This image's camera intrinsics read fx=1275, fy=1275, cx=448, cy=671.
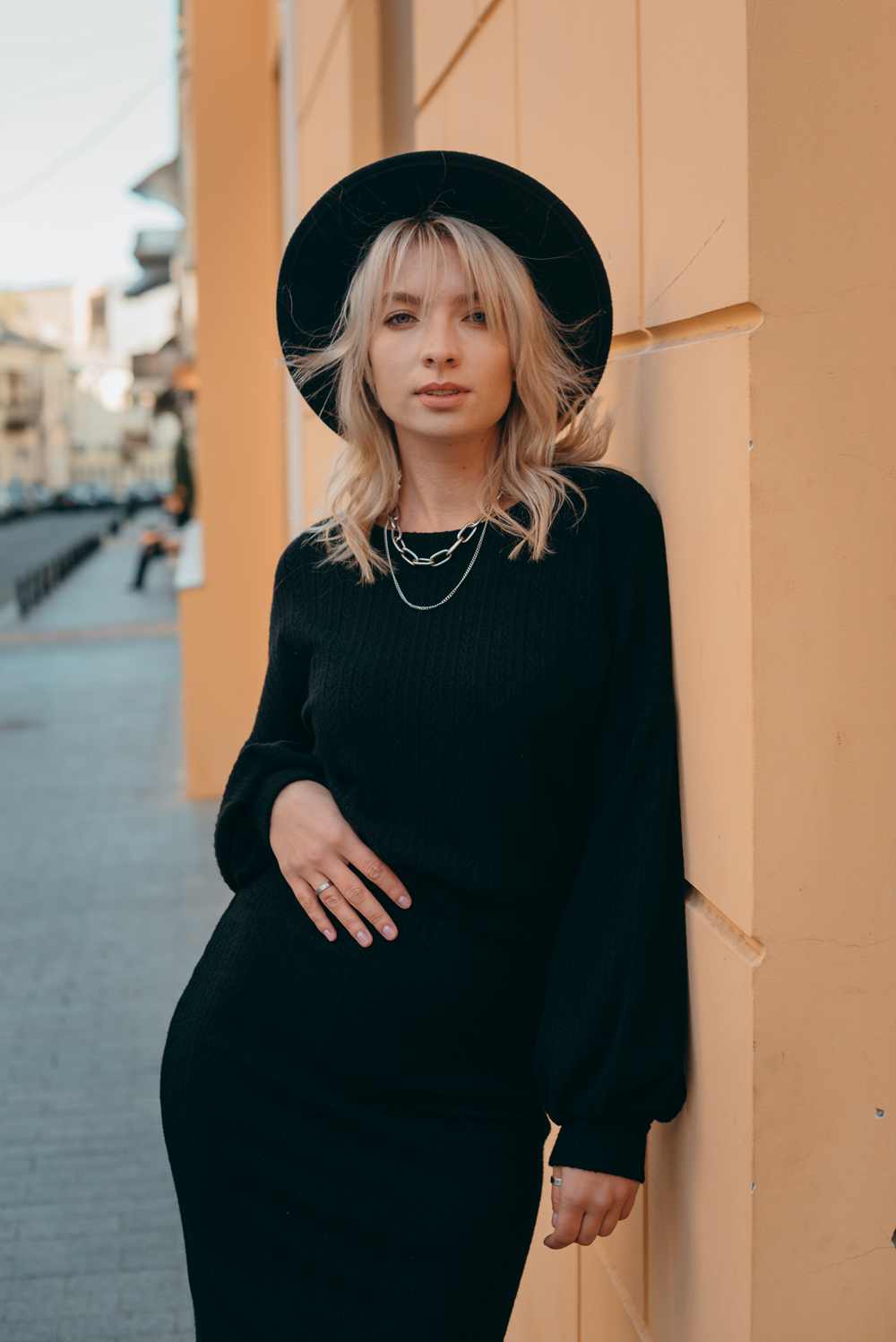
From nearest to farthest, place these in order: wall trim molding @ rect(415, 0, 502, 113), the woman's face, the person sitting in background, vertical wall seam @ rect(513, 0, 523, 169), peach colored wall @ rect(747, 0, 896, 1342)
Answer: peach colored wall @ rect(747, 0, 896, 1342), the woman's face, vertical wall seam @ rect(513, 0, 523, 169), wall trim molding @ rect(415, 0, 502, 113), the person sitting in background

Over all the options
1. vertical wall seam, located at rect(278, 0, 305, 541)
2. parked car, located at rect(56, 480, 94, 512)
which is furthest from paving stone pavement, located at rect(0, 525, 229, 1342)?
parked car, located at rect(56, 480, 94, 512)

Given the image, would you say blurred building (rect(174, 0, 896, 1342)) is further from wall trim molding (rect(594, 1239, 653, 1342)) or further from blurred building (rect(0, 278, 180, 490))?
blurred building (rect(0, 278, 180, 490))

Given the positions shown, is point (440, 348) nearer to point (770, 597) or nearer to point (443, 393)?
point (443, 393)

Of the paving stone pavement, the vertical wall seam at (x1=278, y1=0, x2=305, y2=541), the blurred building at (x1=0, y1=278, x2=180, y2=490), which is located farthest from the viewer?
the blurred building at (x1=0, y1=278, x2=180, y2=490)

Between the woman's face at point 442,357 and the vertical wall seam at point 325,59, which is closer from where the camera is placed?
the woman's face at point 442,357

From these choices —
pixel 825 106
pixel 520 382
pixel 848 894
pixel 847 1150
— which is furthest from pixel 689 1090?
pixel 825 106

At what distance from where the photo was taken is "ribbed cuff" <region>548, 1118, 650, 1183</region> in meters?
1.67

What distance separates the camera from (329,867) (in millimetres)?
1822

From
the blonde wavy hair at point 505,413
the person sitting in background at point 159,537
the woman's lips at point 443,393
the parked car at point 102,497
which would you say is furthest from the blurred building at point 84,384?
the woman's lips at point 443,393

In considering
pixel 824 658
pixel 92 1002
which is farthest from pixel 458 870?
pixel 92 1002

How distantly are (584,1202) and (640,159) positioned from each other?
1416mm

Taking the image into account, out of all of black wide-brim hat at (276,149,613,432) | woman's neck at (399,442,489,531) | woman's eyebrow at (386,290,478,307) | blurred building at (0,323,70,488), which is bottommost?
woman's neck at (399,442,489,531)

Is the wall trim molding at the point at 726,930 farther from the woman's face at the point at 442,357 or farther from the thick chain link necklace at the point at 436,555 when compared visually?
the woman's face at the point at 442,357

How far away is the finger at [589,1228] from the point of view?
5.51 feet
